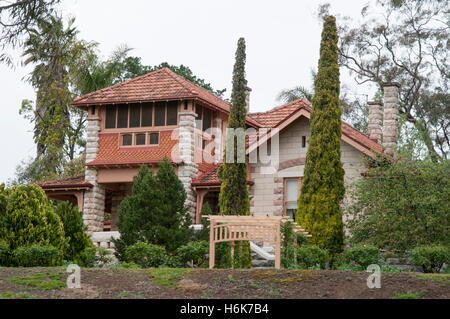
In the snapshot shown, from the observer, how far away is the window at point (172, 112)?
28.7 meters

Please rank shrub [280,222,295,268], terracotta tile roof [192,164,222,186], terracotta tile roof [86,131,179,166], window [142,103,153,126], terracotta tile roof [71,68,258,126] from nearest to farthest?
shrub [280,222,295,268] → terracotta tile roof [192,164,222,186] → terracotta tile roof [86,131,179,166] → terracotta tile roof [71,68,258,126] → window [142,103,153,126]

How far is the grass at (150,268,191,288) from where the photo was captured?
44.0ft

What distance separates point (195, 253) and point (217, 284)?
186 inches

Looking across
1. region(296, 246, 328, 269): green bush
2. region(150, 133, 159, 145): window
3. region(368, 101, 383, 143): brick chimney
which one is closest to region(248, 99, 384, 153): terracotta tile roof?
region(368, 101, 383, 143): brick chimney

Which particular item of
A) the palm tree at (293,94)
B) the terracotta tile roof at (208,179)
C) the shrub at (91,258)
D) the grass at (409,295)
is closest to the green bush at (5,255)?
the shrub at (91,258)

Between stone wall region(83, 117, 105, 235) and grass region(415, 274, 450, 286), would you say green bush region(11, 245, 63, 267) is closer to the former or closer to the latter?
grass region(415, 274, 450, 286)

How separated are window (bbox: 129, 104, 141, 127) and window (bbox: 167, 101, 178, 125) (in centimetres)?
120

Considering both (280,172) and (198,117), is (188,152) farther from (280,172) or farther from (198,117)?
(280,172)
